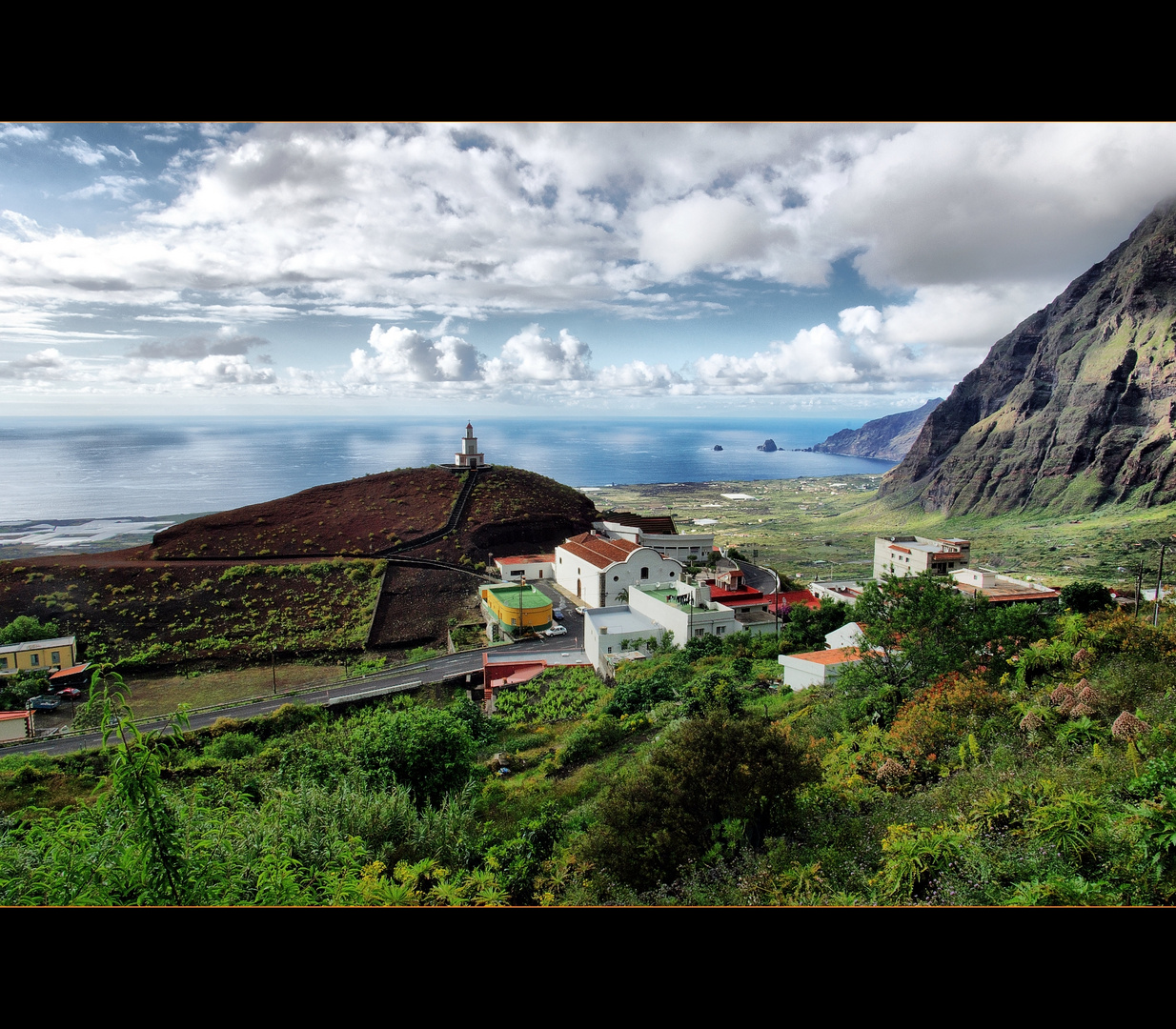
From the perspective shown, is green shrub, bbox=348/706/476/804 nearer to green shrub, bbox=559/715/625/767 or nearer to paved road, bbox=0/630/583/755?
green shrub, bbox=559/715/625/767

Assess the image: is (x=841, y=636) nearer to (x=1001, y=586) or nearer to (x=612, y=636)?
(x=612, y=636)

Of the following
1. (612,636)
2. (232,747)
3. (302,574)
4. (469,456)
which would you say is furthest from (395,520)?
(232,747)

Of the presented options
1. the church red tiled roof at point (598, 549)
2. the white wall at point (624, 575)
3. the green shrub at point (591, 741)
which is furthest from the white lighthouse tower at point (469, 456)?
the green shrub at point (591, 741)

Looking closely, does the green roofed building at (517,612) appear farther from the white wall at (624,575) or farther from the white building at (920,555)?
the white building at (920,555)
